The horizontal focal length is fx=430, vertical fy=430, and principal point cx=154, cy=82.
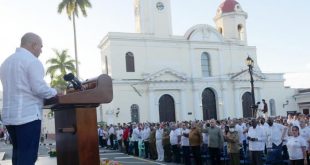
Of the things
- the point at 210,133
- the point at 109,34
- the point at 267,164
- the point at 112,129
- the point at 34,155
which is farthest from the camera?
the point at 109,34

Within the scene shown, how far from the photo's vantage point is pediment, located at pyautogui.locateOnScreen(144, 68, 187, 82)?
44938mm

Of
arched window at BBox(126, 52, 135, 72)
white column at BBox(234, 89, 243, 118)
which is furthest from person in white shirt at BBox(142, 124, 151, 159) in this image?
white column at BBox(234, 89, 243, 118)

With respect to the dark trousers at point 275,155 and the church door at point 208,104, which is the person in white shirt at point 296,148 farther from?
the church door at point 208,104

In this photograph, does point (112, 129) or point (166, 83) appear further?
point (166, 83)

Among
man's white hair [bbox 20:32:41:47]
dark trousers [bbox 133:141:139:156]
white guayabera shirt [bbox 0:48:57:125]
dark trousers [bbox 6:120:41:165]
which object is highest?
man's white hair [bbox 20:32:41:47]

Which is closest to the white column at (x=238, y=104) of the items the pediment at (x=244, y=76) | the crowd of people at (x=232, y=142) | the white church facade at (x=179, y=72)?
the white church facade at (x=179, y=72)

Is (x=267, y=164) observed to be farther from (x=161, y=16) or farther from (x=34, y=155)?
(x=161, y=16)

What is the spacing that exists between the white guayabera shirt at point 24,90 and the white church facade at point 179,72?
131 ft

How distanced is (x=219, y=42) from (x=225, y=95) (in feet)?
21.2

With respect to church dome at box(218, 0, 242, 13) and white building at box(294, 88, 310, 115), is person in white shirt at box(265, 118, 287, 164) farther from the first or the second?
church dome at box(218, 0, 242, 13)

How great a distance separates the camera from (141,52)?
153 ft

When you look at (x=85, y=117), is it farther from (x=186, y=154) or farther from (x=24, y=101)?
(x=186, y=154)

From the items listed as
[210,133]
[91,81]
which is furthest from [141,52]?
[91,81]

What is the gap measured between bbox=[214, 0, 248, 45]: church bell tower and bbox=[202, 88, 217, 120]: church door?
26.0 ft
